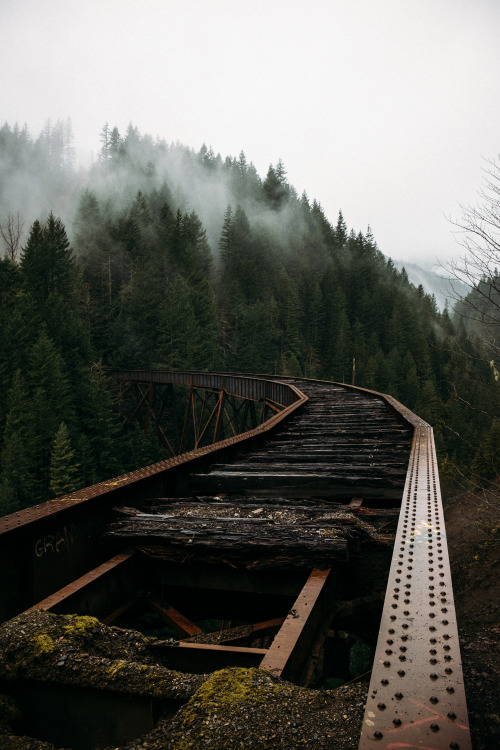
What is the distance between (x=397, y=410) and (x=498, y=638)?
19.8 ft

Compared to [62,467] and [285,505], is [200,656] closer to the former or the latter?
[285,505]

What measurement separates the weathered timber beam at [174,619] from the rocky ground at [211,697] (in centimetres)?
57

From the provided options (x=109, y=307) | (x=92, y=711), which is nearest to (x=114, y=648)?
(x=92, y=711)

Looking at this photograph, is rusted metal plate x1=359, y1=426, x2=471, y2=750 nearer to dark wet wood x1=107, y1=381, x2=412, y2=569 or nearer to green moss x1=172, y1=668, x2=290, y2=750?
green moss x1=172, y1=668, x2=290, y2=750

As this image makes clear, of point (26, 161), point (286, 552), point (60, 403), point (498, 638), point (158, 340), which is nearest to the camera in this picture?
point (286, 552)

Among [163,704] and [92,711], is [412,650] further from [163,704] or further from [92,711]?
[92,711]

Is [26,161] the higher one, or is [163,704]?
[26,161]

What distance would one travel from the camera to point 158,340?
49125 millimetres

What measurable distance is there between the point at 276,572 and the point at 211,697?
4.06 ft

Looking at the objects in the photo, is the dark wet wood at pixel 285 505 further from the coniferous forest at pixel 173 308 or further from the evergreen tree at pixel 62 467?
the evergreen tree at pixel 62 467

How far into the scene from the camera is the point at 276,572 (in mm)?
2748

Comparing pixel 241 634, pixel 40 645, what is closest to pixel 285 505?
pixel 241 634

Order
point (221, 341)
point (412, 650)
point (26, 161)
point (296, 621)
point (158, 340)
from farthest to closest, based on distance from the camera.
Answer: point (26, 161), point (221, 341), point (158, 340), point (296, 621), point (412, 650)

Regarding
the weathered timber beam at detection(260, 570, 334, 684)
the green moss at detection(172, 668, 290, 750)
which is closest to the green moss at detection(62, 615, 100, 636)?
the green moss at detection(172, 668, 290, 750)
